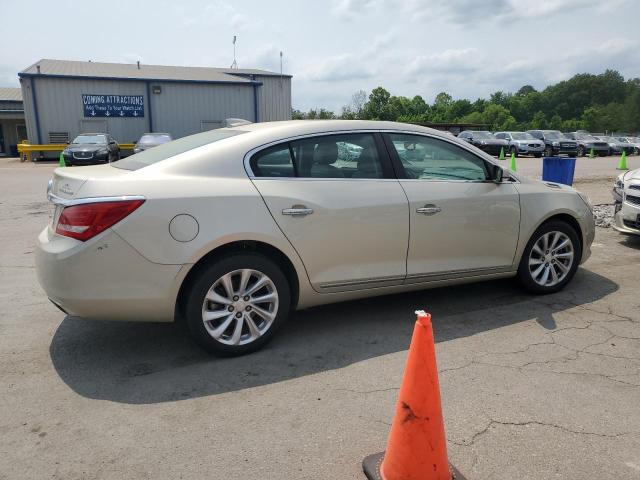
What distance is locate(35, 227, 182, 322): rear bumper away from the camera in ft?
10.8

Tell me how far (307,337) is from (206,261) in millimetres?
1063

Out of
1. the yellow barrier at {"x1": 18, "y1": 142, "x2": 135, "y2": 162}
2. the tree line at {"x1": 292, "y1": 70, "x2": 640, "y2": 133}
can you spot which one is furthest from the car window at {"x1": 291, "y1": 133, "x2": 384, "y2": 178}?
the tree line at {"x1": 292, "y1": 70, "x2": 640, "y2": 133}

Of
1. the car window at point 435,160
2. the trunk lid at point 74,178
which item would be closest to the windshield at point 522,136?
the car window at point 435,160

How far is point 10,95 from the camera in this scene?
145 feet

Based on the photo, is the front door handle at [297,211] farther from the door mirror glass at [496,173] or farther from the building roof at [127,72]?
the building roof at [127,72]

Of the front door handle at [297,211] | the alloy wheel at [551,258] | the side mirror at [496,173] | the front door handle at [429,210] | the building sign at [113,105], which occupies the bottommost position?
the alloy wheel at [551,258]

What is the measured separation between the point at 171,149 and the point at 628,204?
5839mm

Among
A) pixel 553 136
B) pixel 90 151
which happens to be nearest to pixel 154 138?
pixel 90 151

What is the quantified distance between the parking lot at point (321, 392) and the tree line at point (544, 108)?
61.1m

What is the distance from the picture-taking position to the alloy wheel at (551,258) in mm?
4965

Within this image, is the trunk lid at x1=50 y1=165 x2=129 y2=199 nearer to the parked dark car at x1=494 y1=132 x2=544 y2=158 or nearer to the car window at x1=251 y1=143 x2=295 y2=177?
the car window at x1=251 y1=143 x2=295 y2=177

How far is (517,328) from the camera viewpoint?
14.0ft

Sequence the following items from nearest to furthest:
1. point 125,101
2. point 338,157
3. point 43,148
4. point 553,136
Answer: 1. point 338,157
2. point 43,148
3. point 125,101
4. point 553,136

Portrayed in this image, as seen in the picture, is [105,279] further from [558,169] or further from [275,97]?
[275,97]
